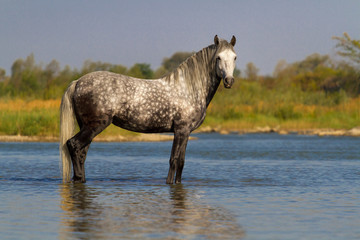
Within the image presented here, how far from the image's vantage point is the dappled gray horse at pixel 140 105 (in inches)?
423

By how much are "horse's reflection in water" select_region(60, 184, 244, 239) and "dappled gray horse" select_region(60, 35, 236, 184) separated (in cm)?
105

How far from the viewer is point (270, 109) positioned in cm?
4019

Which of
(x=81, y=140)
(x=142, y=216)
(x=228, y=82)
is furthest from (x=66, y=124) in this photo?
(x=142, y=216)

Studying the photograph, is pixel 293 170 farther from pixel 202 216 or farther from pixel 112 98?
pixel 202 216

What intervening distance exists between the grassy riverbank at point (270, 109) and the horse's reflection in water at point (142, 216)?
1823 centimetres

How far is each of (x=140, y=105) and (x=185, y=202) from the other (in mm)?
2595

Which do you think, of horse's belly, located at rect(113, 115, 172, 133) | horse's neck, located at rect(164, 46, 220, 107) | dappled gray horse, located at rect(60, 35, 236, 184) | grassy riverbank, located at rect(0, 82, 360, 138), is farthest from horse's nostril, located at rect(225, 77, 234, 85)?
grassy riverbank, located at rect(0, 82, 360, 138)

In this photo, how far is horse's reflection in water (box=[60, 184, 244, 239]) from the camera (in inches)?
251

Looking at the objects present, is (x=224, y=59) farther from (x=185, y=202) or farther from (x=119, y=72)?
(x=119, y=72)

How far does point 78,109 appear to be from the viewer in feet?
35.7

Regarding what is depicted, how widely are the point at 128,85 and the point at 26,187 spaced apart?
222 cm

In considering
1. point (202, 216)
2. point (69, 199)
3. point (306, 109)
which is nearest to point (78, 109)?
point (69, 199)

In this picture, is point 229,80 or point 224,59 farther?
point 224,59

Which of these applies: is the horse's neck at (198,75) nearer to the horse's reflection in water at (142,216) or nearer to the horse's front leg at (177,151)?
the horse's front leg at (177,151)
